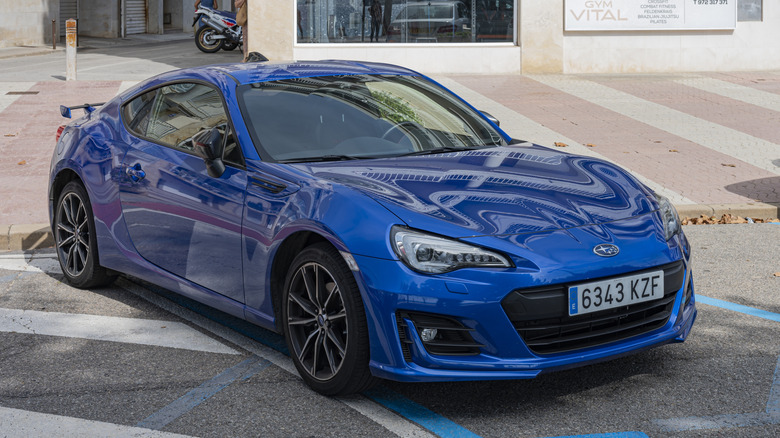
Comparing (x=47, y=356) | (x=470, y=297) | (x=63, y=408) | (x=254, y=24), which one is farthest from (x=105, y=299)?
(x=254, y=24)

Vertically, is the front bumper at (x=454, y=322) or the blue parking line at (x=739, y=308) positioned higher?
the front bumper at (x=454, y=322)

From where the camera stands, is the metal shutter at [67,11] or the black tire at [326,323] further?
the metal shutter at [67,11]

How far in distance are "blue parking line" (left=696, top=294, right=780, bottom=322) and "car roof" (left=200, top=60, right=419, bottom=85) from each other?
7.21 feet

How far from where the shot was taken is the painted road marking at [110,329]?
5113 millimetres

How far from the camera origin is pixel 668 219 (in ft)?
14.9

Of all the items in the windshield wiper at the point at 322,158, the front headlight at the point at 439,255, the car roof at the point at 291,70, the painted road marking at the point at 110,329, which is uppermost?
the car roof at the point at 291,70

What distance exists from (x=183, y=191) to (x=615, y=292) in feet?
7.36

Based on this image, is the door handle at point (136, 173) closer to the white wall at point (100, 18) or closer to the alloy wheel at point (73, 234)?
the alloy wheel at point (73, 234)

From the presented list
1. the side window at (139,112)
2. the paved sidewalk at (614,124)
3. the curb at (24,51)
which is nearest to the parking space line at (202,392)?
the side window at (139,112)

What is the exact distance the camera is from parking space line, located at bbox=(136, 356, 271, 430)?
4.04m

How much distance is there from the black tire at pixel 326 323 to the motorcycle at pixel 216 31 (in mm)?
20168

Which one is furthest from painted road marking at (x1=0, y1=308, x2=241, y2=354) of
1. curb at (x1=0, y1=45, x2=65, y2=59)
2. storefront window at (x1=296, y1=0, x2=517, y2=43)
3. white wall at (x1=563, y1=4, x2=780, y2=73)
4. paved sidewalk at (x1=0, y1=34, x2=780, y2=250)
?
curb at (x1=0, y1=45, x2=65, y2=59)

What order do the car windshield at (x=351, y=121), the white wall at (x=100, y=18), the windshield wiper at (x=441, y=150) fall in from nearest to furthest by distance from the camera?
the car windshield at (x=351, y=121) < the windshield wiper at (x=441, y=150) < the white wall at (x=100, y=18)

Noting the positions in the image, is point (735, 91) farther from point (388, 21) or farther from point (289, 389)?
point (289, 389)
